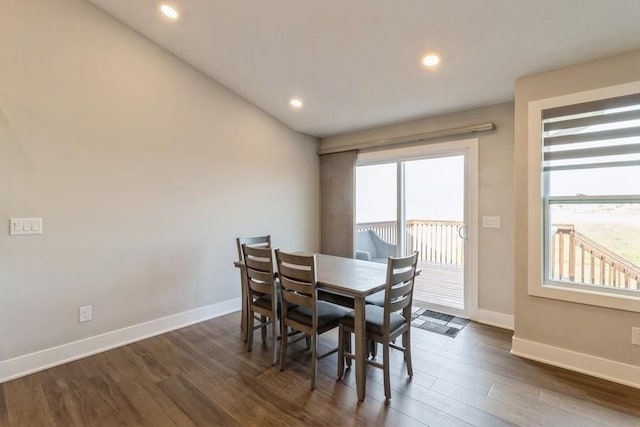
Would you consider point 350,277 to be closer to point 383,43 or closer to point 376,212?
point 383,43

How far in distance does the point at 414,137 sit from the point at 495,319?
2278 mm

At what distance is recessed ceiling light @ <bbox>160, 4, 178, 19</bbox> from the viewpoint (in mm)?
2602

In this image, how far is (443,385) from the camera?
7.26 ft

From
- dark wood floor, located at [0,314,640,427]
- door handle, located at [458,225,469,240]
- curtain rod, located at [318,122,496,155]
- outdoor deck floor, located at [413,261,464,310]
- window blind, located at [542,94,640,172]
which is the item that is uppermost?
curtain rod, located at [318,122,496,155]

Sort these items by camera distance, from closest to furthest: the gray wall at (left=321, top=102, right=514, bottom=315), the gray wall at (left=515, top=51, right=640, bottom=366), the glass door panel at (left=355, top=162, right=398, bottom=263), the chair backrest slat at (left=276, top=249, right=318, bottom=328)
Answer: the chair backrest slat at (left=276, top=249, right=318, bottom=328), the gray wall at (left=515, top=51, right=640, bottom=366), the gray wall at (left=321, top=102, right=514, bottom=315), the glass door panel at (left=355, top=162, right=398, bottom=263)

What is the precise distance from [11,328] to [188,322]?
55.3 inches

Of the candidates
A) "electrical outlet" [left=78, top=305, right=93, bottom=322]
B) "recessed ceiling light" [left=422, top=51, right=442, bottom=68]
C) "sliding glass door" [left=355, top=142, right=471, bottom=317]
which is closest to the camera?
"recessed ceiling light" [left=422, top=51, right=442, bottom=68]

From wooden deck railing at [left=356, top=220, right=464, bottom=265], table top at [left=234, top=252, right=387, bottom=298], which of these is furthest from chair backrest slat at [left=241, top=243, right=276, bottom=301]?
wooden deck railing at [left=356, top=220, right=464, bottom=265]

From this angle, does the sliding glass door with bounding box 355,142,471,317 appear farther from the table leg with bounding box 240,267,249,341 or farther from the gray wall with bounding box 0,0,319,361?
the table leg with bounding box 240,267,249,341

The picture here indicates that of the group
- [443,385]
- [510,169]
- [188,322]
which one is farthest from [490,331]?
[188,322]

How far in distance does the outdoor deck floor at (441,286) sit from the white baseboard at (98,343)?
2.54m

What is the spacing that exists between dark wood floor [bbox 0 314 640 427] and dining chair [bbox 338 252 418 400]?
223 mm

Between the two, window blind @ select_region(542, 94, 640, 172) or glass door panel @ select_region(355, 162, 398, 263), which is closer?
window blind @ select_region(542, 94, 640, 172)

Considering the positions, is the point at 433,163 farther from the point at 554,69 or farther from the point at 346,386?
the point at 346,386
